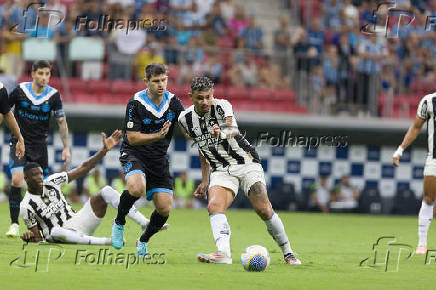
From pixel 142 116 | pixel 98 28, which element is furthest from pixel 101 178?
pixel 142 116

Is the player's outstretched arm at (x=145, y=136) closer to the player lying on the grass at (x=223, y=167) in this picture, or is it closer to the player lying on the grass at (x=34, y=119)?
the player lying on the grass at (x=223, y=167)

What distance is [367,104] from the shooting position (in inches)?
795

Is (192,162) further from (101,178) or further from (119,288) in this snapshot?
(119,288)

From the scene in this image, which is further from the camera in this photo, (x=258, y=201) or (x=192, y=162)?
(x=192, y=162)

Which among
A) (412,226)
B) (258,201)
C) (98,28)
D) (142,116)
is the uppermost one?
(98,28)

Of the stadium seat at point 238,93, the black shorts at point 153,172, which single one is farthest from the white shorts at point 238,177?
the stadium seat at point 238,93

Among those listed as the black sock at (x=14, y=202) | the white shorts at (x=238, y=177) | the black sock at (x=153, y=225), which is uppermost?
the white shorts at (x=238, y=177)

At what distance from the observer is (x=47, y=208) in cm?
964

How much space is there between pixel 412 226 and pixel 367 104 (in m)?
4.50

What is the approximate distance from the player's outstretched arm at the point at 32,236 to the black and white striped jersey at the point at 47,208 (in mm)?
95

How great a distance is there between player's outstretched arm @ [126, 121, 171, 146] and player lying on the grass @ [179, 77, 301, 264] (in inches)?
14.2

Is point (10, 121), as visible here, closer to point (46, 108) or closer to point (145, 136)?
point (46, 108)

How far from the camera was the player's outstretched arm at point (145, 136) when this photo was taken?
8547 millimetres

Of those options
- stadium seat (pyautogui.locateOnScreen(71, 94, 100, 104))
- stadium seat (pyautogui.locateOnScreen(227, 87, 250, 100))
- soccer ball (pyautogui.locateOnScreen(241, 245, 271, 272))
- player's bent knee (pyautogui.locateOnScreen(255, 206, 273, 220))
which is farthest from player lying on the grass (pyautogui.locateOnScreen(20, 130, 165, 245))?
stadium seat (pyautogui.locateOnScreen(227, 87, 250, 100))
